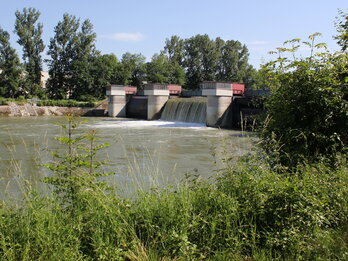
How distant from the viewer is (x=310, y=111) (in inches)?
205

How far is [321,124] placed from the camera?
5055 millimetres

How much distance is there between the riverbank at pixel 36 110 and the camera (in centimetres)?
3847

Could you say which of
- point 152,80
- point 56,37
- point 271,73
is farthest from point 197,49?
point 271,73

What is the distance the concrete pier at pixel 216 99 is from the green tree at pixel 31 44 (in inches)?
1164

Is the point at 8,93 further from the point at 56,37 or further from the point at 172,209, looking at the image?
the point at 172,209

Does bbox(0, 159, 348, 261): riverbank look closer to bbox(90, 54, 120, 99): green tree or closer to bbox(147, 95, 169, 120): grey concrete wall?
bbox(147, 95, 169, 120): grey concrete wall

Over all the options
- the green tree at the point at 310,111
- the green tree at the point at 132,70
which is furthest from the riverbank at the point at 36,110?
the green tree at the point at 310,111

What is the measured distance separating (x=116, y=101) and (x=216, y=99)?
1586cm

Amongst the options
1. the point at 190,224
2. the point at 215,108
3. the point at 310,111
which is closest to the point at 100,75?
the point at 215,108

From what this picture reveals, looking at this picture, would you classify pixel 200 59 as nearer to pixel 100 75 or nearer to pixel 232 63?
pixel 232 63

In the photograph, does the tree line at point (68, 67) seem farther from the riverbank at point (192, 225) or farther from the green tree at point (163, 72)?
the riverbank at point (192, 225)

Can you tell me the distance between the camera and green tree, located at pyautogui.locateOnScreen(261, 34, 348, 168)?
4.97m

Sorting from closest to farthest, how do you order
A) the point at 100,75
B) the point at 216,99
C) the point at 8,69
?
1. the point at 216,99
2. the point at 8,69
3. the point at 100,75

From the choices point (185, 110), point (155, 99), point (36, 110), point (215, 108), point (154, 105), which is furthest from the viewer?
point (36, 110)
